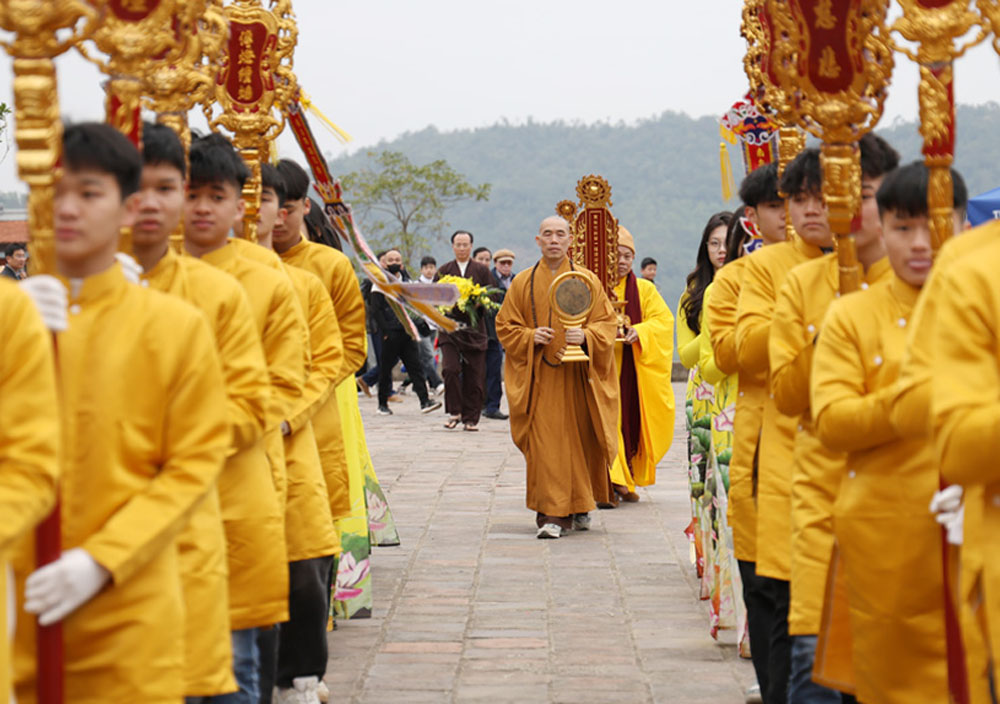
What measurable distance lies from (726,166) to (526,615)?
2618 mm

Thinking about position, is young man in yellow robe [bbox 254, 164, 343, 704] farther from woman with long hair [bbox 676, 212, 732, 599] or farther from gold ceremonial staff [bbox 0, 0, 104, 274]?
woman with long hair [bbox 676, 212, 732, 599]

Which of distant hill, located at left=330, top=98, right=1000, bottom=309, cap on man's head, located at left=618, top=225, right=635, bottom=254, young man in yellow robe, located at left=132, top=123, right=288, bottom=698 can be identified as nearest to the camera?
young man in yellow robe, located at left=132, top=123, right=288, bottom=698

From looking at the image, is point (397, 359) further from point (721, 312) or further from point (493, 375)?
point (721, 312)

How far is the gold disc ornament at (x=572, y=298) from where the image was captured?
10.0m

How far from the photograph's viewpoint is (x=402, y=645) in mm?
6695

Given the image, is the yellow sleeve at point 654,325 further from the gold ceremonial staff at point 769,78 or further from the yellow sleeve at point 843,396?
the yellow sleeve at point 843,396

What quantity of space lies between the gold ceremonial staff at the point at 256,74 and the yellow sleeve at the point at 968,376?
11.9 feet

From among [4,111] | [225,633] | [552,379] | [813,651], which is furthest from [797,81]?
[4,111]

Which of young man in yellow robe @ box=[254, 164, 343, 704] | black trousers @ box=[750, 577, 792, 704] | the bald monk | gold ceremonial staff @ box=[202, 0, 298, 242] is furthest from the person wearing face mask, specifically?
black trousers @ box=[750, 577, 792, 704]

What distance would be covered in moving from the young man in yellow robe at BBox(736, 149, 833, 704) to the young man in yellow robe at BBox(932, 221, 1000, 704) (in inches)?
64.9

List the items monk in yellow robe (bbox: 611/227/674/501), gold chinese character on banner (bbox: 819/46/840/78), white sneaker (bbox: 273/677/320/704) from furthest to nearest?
1. monk in yellow robe (bbox: 611/227/674/501)
2. white sneaker (bbox: 273/677/320/704)
3. gold chinese character on banner (bbox: 819/46/840/78)

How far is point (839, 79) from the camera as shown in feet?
14.8

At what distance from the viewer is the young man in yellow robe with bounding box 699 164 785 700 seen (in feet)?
16.6

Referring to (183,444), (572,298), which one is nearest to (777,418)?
(183,444)
